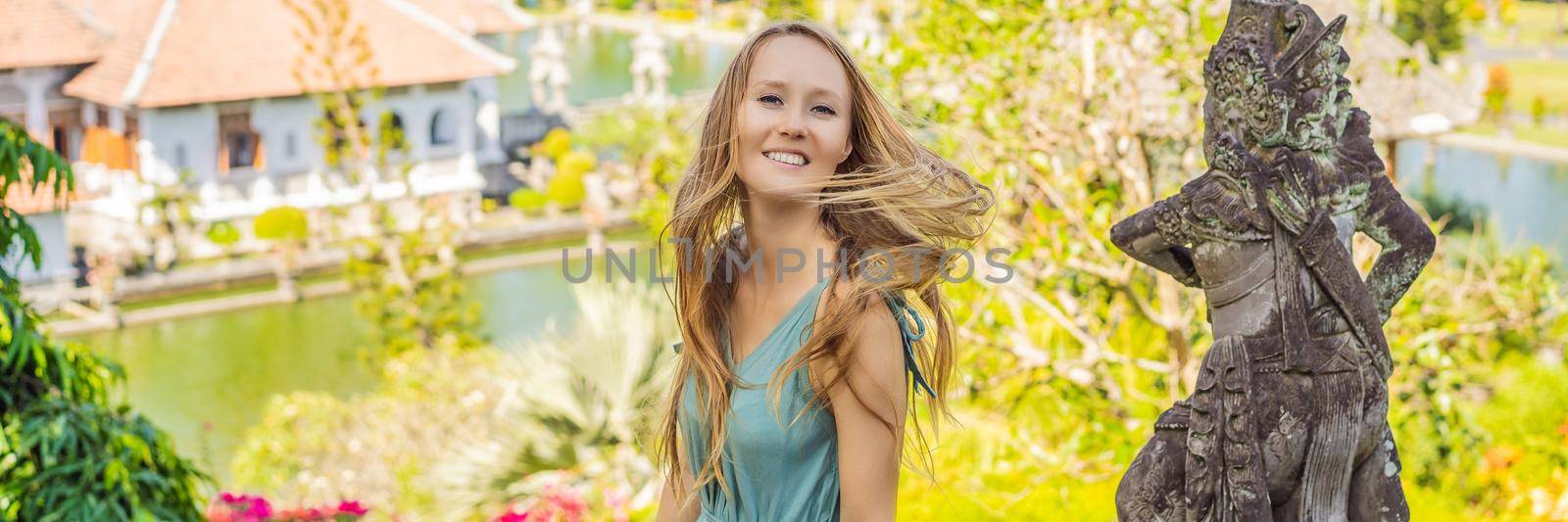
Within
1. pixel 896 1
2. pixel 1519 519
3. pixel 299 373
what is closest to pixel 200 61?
pixel 299 373

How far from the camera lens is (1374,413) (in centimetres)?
197

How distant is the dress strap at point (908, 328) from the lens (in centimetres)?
172

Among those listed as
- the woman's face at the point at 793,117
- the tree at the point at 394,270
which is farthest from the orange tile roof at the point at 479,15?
the woman's face at the point at 793,117

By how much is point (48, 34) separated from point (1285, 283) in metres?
12.3

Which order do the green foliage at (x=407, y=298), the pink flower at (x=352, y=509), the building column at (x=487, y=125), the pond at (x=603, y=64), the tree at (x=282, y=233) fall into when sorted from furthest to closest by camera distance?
the pond at (x=603, y=64) → the building column at (x=487, y=125) → the tree at (x=282, y=233) → the green foliage at (x=407, y=298) → the pink flower at (x=352, y=509)

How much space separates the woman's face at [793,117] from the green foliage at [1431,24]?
580 inches

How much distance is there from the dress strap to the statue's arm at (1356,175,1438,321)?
2.14 feet

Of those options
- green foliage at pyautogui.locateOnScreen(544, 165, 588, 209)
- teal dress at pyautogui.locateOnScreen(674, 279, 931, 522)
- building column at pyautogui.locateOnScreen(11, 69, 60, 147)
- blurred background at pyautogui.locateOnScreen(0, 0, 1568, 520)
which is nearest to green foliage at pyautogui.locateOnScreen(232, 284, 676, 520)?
blurred background at pyautogui.locateOnScreen(0, 0, 1568, 520)

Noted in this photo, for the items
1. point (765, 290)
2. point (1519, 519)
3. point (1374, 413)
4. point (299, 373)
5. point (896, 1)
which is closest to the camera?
point (765, 290)

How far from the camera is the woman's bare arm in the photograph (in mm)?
1686

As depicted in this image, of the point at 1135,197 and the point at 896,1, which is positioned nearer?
the point at 1135,197

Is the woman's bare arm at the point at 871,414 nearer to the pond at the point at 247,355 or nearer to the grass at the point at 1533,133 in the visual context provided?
the pond at the point at 247,355

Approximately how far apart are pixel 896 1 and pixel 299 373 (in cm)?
830

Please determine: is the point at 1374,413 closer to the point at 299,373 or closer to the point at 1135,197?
the point at 1135,197
